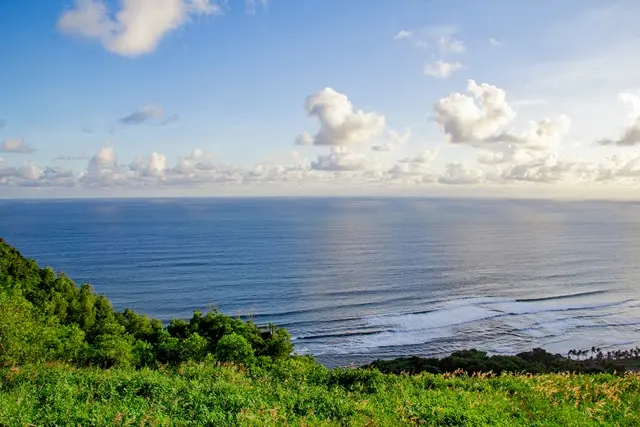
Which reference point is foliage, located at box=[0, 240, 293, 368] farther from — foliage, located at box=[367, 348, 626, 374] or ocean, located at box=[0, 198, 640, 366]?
ocean, located at box=[0, 198, 640, 366]

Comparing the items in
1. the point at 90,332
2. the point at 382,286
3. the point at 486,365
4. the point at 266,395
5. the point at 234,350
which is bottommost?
the point at 382,286

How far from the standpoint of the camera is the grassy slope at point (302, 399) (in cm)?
1112

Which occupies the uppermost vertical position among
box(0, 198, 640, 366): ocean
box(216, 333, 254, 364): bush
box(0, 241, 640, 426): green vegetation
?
A: box(0, 241, 640, 426): green vegetation

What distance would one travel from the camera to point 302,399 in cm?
1325

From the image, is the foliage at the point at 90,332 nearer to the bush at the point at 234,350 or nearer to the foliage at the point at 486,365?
the bush at the point at 234,350

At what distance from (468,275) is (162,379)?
3390 inches

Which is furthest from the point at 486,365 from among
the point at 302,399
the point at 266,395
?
the point at 266,395

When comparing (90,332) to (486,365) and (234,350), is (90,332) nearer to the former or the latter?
(234,350)

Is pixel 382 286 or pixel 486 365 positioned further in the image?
pixel 382 286

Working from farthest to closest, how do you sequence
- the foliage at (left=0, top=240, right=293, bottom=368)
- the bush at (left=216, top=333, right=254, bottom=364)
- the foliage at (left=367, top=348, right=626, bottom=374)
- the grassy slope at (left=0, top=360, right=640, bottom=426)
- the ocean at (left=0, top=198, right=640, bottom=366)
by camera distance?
the ocean at (left=0, top=198, right=640, bottom=366) → the foliage at (left=367, top=348, right=626, bottom=374) → the bush at (left=216, top=333, right=254, bottom=364) → the foliage at (left=0, top=240, right=293, bottom=368) → the grassy slope at (left=0, top=360, right=640, bottom=426)

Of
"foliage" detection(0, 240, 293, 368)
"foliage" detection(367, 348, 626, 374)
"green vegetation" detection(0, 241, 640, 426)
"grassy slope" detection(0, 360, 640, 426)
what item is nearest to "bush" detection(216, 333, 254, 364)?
"foliage" detection(0, 240, 293, 368)

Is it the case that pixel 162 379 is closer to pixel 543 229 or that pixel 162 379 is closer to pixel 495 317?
pixel 495 317

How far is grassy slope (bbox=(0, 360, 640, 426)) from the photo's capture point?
11117mm

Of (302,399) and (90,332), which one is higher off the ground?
(302,399)
